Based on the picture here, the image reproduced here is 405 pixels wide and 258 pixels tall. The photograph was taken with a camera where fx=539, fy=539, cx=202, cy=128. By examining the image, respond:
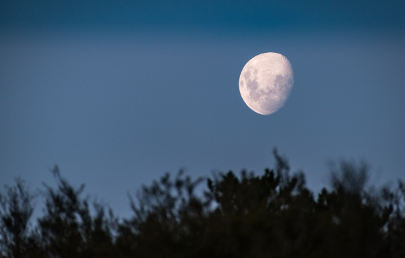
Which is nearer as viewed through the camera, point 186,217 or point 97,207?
point 186,217

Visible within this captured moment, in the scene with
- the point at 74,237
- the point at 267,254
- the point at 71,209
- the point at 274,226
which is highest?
the point at 71,209

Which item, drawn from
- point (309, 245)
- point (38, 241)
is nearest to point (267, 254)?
point (309, 245)

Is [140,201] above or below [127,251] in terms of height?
above

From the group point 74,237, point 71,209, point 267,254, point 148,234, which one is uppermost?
point 71,209

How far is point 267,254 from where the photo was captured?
45.1ft

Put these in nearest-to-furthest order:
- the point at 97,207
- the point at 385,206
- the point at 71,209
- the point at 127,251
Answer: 1. the point at 127,251
2. the point at 385,206
3. the point at 97,207
4. the point at 71,209

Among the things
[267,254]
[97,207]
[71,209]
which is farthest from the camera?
[71,209]

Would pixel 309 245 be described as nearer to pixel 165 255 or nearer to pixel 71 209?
pixel 165 255

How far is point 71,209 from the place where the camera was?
26031mm

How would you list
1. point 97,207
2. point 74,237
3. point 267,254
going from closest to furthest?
point 267,254, point 74,237, point 97,207

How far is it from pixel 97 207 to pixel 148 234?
8733 millimetres

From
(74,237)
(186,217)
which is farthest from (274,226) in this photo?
(74,237)

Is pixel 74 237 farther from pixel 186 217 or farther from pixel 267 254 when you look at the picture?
pixel 267 254

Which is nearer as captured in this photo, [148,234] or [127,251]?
[148,234]
